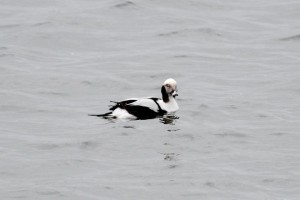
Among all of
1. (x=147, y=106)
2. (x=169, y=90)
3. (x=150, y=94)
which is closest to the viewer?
(x=147, y=106)

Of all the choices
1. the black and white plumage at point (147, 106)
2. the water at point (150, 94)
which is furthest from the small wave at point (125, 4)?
the black and white plumage at point (147, 106)

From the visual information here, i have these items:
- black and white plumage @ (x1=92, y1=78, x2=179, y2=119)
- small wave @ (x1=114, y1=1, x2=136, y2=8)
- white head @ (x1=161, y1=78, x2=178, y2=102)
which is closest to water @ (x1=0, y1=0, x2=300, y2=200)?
small wave @ (x1=114, y1=1, x2=136, y2=8)

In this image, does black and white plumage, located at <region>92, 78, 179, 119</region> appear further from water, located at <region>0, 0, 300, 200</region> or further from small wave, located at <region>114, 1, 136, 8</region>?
small wave, located at <region>114, 1, 136, 8</region>

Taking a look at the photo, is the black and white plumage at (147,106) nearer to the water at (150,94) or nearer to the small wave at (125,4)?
the water at (150,94)

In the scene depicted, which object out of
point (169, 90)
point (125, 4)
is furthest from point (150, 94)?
point (125, 4)

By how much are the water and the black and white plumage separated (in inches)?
9.8

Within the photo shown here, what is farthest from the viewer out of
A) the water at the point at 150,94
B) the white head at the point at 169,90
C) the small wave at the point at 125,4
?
the small wave at the point at 125,4

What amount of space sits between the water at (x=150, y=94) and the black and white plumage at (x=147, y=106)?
25 centimetres

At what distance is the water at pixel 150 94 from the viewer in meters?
14.9

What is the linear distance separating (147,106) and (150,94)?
2.26m

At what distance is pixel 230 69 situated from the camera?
2336 centimetres

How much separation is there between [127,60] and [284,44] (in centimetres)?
403

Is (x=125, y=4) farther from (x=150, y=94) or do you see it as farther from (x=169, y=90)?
(x=169, y=90)

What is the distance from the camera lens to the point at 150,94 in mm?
21438
